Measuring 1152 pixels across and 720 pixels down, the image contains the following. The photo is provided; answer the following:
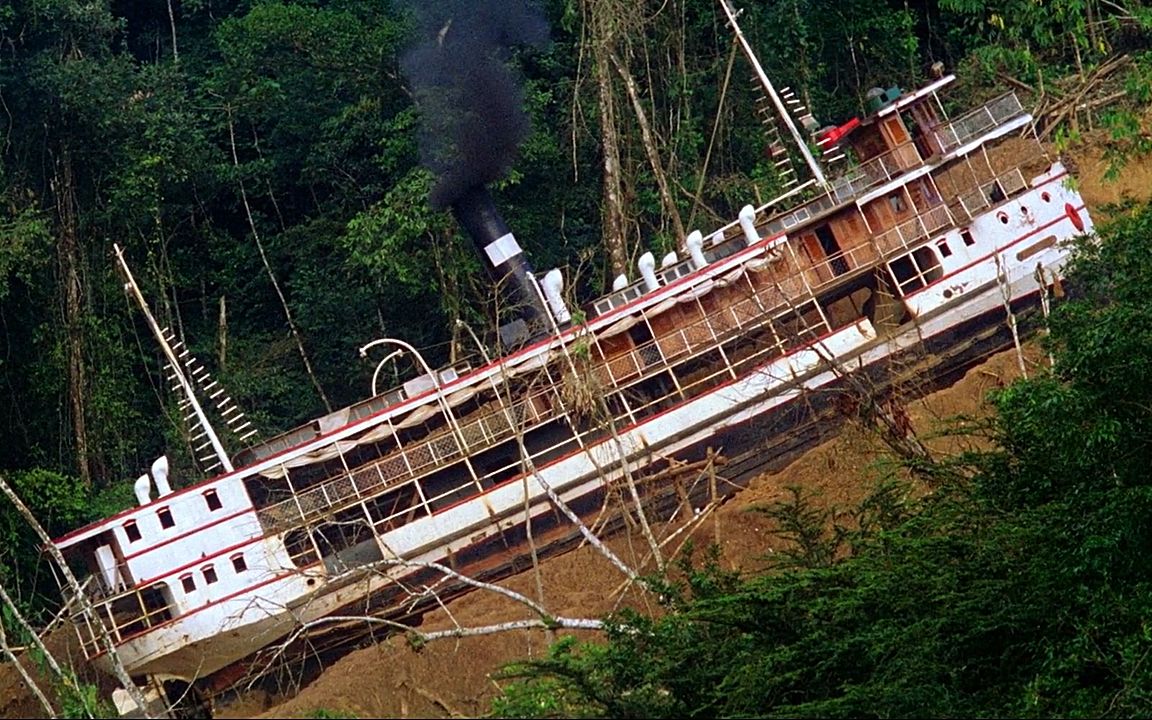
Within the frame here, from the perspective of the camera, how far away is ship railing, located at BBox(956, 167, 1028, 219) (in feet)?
94.8

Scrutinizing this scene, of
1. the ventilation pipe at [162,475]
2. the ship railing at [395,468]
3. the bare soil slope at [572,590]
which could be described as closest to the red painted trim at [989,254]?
the bare soil slope at [572,590]

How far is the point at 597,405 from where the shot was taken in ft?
89.5

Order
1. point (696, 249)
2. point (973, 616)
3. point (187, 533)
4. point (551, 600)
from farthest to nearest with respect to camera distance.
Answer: point (696, 249), point (187, 533), point (551, 600), point (973, 616)

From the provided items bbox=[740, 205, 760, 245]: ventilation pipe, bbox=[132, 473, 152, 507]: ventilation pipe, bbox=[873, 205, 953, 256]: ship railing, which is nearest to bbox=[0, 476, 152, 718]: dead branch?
bbox=[132, 473, 152, 507]: ventilation pipe

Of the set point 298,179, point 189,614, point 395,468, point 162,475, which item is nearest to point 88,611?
point 189,614

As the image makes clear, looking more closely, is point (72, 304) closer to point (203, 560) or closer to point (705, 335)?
point (203, 560)

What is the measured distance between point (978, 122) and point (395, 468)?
894cm

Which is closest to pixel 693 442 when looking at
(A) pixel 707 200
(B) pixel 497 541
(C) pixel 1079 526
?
(B) pixel 497 541

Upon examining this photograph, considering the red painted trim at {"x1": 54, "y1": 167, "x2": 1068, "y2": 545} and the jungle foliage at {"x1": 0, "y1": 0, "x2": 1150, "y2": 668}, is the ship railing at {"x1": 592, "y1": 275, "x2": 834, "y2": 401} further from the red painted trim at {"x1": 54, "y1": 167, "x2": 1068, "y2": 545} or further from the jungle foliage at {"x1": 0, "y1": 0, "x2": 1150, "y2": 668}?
the jungle foliage at {"x1": 0, "y1": 0, "x2": 1150, "y2": 668}

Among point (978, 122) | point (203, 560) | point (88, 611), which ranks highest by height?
point (978, 122)

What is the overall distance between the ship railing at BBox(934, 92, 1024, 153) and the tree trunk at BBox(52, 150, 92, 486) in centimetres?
1269

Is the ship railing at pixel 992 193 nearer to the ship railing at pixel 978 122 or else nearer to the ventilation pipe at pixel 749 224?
the ship railing at pixel 978 122

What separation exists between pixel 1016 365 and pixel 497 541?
691 centimetres

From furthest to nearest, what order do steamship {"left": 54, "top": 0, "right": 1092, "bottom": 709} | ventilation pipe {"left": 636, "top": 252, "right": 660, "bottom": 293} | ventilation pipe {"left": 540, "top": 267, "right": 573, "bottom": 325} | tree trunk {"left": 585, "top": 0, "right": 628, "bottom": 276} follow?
1. tree trunk {"left": 585, "top": 0, "right": 628, "bottom": 276}
2. ventilation pipe {"left": 540, "top": 267, "right": 573, "bottom": 325}
3. ventilation pipe {"left": 636, "top": 252, "right": 660, "bottom": 293}
4. steamship {"left": 54, "top": 0, "right": 1092, "bottom": 709}
